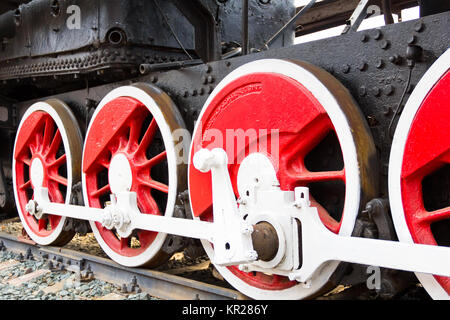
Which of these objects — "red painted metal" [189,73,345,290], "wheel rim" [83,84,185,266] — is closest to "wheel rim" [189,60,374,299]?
"red painted metal" [189,73,345,290]

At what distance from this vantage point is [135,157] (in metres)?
2.65

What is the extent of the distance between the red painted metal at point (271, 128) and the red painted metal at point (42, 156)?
60.5 inches

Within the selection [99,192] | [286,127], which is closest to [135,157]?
[99,192]

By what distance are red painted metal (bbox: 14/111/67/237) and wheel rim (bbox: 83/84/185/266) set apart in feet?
1.57

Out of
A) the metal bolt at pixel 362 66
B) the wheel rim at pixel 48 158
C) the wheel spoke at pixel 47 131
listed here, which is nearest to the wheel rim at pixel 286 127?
the metal bolt at pixel 362 66

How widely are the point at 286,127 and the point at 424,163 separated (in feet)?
1.79

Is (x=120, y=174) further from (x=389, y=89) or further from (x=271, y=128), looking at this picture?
(x=389, y=89)

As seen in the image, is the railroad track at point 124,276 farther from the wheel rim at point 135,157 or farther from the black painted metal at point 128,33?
the black painted metal at point 128,33

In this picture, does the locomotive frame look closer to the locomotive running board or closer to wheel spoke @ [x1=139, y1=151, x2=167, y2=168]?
the locomotive running board

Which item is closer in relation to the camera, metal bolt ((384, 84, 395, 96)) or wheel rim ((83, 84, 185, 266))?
metal bolt ((384, 84, 395, 96))

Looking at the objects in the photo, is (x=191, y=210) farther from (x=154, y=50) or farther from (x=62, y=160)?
(x=62, y=160)

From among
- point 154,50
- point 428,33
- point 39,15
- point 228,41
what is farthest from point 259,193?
point 39,15

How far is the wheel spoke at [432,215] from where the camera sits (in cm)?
146

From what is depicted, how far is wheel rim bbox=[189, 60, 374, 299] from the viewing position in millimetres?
1679
